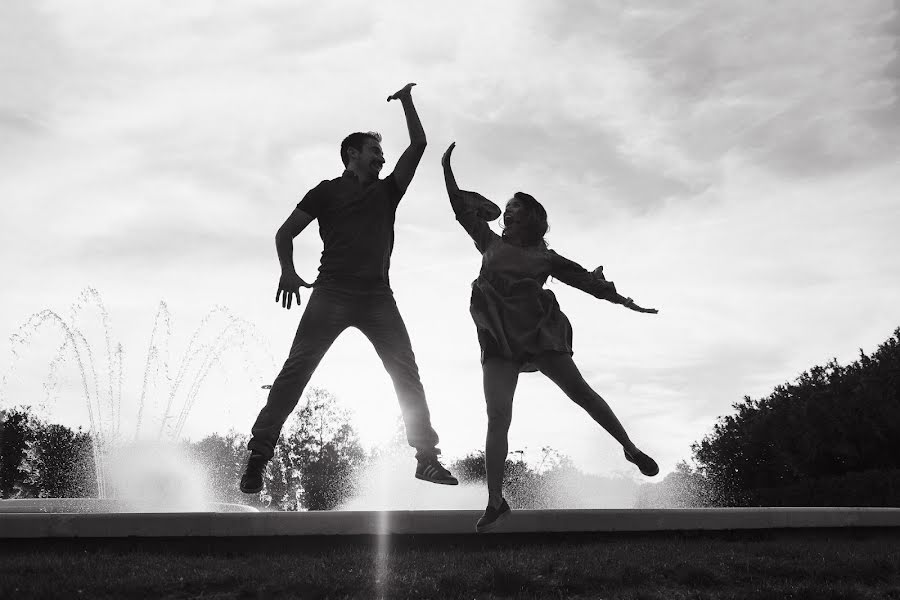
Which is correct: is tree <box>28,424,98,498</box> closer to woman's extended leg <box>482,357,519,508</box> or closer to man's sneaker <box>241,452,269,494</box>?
man's sneaker <box>241,452,269,494</box>

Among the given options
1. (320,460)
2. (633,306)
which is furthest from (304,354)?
(320,460)

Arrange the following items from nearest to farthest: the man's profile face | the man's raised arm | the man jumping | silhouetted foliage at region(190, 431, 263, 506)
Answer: the man jumping, the man's raised arm, the man's profile face, silhouetted foliage at region(190, 431, 263, 506)

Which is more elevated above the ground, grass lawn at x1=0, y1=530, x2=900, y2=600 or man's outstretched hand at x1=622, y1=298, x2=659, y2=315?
man's outstretched hand at x1=622, y1=298, x2=659, y2=315

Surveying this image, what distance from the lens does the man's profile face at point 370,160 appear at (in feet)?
20.1

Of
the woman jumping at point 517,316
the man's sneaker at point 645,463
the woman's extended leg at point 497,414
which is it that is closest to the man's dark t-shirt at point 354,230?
the woman jumping at point 517,316

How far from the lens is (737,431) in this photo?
160 ft

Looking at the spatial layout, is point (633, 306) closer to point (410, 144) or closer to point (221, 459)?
point (410, 144)

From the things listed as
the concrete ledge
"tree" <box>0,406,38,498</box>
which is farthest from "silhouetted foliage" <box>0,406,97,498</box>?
the concrete ledge

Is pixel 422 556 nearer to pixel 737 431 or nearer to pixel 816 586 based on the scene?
pixel 816 586

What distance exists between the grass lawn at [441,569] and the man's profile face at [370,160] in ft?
9.07

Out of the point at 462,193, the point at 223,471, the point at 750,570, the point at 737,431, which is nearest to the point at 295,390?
the point at 462,193

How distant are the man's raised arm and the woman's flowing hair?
797mm

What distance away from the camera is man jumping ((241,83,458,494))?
221 inches

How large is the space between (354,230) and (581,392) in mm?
1960
